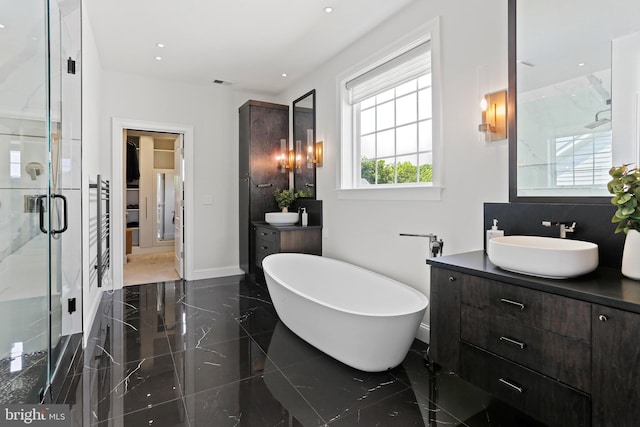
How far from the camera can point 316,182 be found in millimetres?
4074

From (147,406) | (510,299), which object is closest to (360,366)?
(510,299)

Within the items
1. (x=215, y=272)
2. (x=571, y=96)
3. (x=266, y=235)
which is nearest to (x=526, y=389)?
(x=571, y=96)

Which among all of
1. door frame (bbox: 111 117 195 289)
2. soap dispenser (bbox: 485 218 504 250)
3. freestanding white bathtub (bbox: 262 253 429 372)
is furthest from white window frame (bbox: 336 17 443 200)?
door frame (bbox: 111 117 195 289)

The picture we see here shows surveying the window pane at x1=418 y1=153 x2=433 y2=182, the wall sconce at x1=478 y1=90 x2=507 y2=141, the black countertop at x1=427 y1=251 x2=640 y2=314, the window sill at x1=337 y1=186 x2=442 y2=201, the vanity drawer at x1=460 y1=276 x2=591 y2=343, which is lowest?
the vanity drawer at x1=460 y1=276 x2=591 y2=343

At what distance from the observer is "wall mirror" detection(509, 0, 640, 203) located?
1572 millimetres

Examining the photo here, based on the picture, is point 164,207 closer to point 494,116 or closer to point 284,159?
point 284,159

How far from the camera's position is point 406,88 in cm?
300

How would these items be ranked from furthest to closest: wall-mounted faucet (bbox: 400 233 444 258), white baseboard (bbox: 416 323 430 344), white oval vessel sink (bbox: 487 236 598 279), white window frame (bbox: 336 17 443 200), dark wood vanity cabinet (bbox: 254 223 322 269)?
dark wood vanity cabinet (bbox: 254 223 322 269)
white baseboard (bbox: 416 323 430 344)
white window frame (bbox: 336 17 443 200)
wall-mounted faucet (bbox: 400 233 444 258)
white oval vessel sink (bbox: 487 236 598 279)

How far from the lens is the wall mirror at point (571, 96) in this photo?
1.57 metres

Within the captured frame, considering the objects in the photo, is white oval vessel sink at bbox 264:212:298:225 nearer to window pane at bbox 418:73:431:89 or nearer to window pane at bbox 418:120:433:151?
window pane at bbox 418:120:433:151

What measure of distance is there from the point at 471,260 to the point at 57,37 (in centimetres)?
307

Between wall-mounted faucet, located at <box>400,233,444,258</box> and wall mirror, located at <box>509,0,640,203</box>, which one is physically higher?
wall mirror, located at <box>509,0,640,203</box>

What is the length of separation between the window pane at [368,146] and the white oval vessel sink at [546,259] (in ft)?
6.48

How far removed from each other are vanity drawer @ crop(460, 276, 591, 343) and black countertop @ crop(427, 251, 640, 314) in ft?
0.09
